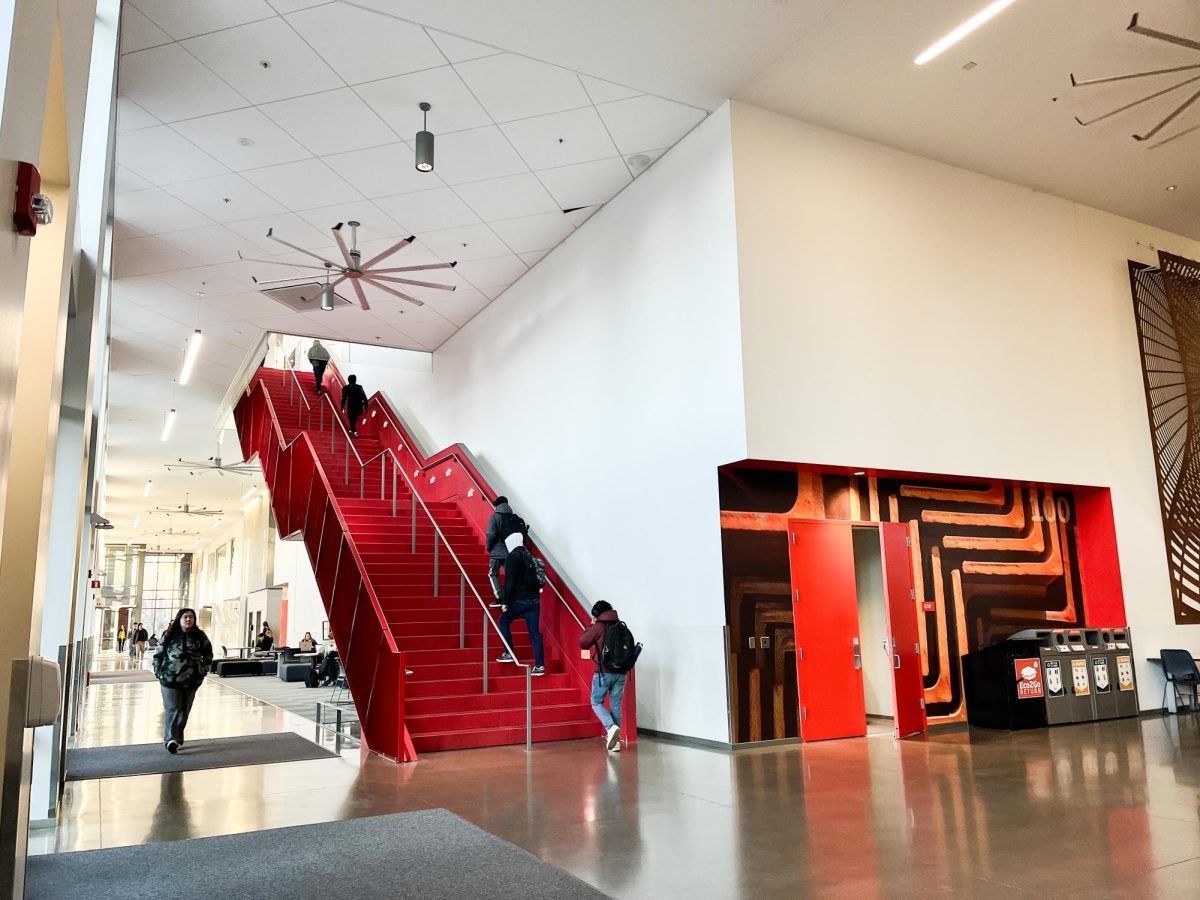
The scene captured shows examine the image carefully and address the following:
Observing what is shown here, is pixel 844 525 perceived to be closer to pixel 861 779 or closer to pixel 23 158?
A: pixel 861 779

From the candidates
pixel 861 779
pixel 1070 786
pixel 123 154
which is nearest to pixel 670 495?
pixel 861 779

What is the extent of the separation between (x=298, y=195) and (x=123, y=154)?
1.82 m

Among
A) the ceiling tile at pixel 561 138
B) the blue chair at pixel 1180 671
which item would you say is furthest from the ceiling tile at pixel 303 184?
the blue chair at pixel 1180 671

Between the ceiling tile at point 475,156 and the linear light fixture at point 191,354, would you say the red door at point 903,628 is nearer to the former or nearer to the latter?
the ceiling tile at point 475,156

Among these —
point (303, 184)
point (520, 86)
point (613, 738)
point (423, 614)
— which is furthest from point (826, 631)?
point (303, 184)

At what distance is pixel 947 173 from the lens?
10234 mm

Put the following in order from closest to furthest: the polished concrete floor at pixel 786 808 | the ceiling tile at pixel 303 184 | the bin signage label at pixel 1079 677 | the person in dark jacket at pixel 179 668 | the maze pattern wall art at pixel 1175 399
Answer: the polished concrete floor at pixel 786 808 → the person in dark jacket at pixel 179 668 → the ceiling tile at pixel 303 184 → the bin signage label at pixel 1079 677 → the maze pattern wall art at pixel 1175 399

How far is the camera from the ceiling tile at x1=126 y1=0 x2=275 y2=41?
7.05m

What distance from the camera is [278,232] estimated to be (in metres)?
11.2

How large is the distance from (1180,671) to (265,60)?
1195 cm

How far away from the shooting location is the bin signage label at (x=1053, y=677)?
31.4 ft

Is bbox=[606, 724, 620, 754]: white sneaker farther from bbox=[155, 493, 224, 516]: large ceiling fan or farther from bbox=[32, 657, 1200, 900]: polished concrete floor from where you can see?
bbox=[155, 493, 224, 516]: large ceiling fan

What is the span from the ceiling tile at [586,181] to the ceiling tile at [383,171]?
4.42 feet

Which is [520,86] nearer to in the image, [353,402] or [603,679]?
[603,679]
